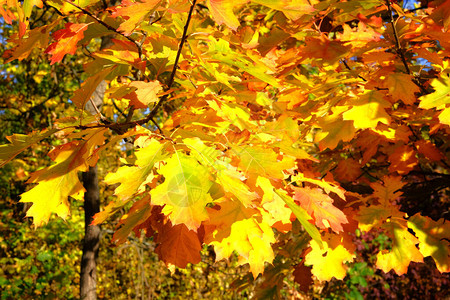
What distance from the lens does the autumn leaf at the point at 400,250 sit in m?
1.87

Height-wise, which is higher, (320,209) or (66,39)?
(66,39)

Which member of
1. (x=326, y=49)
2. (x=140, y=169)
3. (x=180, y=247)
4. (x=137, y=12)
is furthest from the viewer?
(x=326, y=49)

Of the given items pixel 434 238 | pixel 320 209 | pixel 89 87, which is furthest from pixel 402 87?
pixel 89 87

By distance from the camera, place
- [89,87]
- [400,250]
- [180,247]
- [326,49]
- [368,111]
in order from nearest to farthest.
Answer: [89,87]
[180,247]
[368,111]
[326,49]
[400,250]

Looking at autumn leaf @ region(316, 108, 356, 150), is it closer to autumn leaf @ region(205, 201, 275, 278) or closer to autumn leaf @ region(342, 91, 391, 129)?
autumn leaf @ region(342, 91, 391, 129)

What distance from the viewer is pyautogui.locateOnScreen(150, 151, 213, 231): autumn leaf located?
1.03 metres

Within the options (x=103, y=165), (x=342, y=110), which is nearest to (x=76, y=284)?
(x=103, y=165)

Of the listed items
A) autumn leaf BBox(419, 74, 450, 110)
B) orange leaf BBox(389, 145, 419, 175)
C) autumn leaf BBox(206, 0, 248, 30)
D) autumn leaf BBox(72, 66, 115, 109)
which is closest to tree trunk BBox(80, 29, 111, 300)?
autumn leaf BBox(72, 66, 115, 109)

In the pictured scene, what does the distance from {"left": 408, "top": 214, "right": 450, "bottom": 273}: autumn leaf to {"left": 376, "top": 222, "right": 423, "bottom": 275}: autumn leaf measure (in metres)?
0.10

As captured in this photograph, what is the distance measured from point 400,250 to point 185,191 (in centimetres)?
139

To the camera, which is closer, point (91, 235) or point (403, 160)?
point (403, 160)

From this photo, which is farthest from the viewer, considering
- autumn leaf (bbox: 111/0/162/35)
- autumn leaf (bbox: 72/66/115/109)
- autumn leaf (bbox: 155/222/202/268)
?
autumn leaf (bbox: 155/222/202/268)

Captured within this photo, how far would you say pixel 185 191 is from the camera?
3.50ft

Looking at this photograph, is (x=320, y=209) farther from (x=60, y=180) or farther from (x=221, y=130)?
(x=60, y=180)
